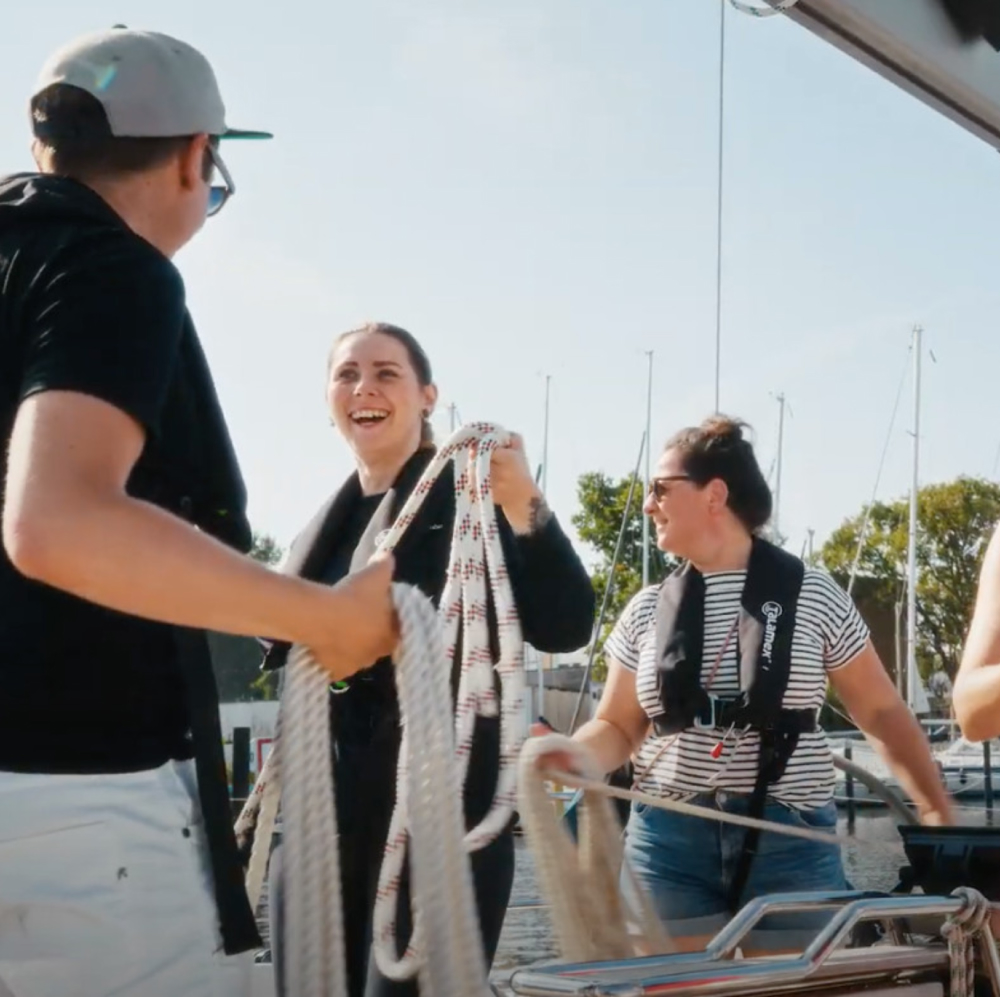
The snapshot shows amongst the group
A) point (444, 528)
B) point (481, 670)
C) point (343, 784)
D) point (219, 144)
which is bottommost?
point (343, 784)

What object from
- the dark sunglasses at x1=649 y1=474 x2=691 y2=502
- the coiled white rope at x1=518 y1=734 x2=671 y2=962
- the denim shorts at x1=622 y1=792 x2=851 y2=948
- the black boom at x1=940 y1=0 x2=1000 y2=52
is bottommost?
the denim shorts at x1=622 y1=792 x2=851 y2=948

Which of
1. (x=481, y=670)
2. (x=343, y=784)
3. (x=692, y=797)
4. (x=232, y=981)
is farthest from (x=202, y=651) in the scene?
(x=692, y=797)

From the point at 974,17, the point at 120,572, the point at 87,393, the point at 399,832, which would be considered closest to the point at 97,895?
the point at 120,572

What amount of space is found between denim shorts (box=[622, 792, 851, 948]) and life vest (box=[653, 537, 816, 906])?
31 mm

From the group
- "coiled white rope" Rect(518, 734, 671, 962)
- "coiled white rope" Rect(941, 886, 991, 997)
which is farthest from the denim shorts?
"coiled white rope" Rect(941, 886, 991, 997)

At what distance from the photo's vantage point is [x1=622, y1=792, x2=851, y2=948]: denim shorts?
3.41m

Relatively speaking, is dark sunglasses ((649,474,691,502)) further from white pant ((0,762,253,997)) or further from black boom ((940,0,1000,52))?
white pant ((0,762,253,997))

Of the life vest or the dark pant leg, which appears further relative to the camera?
the life vest

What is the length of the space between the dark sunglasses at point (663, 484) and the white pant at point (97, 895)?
232 cm

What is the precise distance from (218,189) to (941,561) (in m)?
51.8

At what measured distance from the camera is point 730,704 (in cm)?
350

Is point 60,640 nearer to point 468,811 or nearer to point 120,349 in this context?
point 120,349

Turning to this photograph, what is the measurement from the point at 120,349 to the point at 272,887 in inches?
54.2

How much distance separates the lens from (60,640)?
64.9 inches
